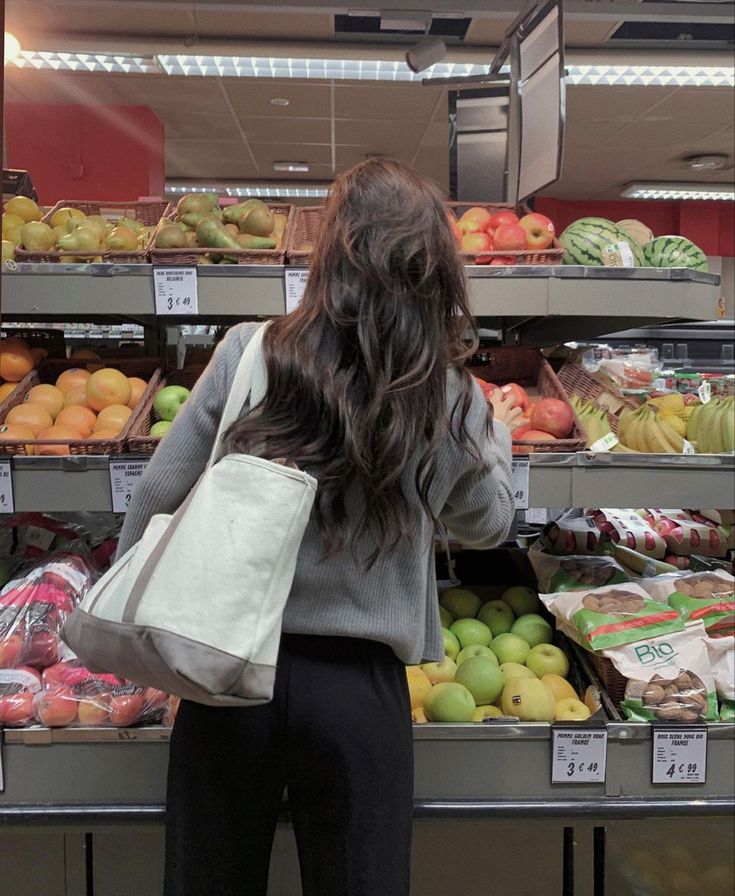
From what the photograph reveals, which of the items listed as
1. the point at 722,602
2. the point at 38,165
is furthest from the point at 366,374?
the point at 38,165

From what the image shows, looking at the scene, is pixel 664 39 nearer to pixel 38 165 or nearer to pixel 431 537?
pixel 38 165

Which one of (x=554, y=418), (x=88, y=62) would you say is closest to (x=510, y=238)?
(x=554, y=418)

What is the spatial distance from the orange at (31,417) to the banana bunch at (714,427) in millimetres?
1601

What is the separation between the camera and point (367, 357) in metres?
1.24

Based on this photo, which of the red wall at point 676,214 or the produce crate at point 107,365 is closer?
the produce crate at point 107,365

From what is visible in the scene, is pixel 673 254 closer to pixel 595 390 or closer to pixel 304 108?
pixel 595 390

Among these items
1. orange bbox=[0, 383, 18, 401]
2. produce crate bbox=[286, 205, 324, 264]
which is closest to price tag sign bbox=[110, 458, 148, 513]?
orange bbox=[0, 383, 18, 401]

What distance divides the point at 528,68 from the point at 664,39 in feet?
10.8

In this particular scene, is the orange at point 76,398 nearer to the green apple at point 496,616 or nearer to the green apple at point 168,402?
the green apple at point 168,402

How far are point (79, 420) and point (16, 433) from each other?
0.49 ft

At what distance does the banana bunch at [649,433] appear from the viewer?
2074 mm

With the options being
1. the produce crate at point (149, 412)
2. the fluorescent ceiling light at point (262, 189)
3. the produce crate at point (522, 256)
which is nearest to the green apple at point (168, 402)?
the produce crate at point (149, 412)

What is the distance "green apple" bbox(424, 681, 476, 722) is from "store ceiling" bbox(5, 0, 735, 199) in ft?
10.2

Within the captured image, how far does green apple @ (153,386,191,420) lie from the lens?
2.12 metres
